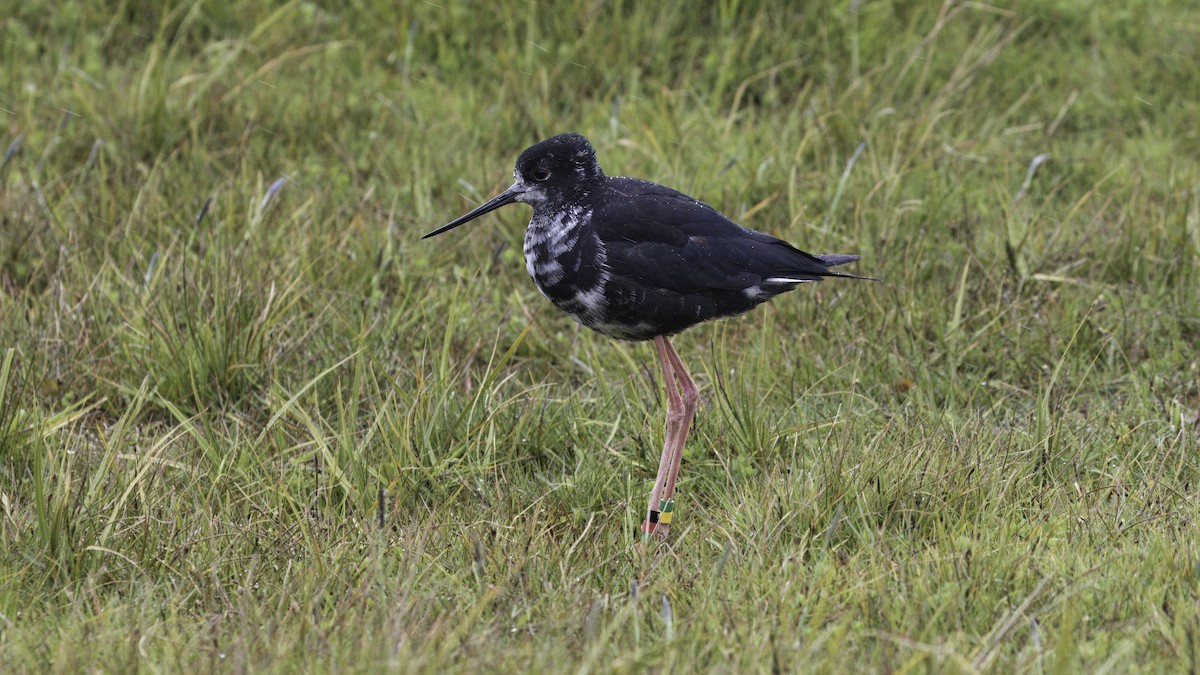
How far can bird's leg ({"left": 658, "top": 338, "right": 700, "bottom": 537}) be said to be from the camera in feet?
12.8

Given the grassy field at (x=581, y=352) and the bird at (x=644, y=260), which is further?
the bird at (x=644, y=260)

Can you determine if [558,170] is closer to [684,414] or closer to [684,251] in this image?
[684,251]

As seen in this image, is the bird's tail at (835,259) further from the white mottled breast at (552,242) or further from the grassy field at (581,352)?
the white mottled breast at (552,242)

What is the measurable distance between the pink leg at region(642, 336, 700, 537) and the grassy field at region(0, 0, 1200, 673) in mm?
90

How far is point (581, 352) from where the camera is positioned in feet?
16.9

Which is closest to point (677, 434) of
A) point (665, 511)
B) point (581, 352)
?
point (665, 511)

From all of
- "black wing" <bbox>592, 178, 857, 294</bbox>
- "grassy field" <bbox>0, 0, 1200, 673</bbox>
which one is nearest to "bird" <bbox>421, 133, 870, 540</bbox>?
"black wing" <bbox>592, 178, 857, 294</bbox>

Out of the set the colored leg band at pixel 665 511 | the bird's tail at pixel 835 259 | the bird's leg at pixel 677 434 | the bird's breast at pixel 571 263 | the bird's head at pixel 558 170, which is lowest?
the colored leg band at pixel 665 511

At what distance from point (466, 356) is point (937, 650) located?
259 centimetres

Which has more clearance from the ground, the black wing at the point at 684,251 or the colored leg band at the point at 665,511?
the black wing at the point at 684,251

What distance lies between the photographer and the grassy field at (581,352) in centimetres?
331

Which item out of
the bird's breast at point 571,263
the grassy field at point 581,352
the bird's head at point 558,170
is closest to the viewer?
the grassy field at point 581,352

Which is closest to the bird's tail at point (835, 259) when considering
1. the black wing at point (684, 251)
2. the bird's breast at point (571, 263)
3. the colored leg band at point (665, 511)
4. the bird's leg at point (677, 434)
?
the black wing at point (684, 251)

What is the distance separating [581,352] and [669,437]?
1.09 m
